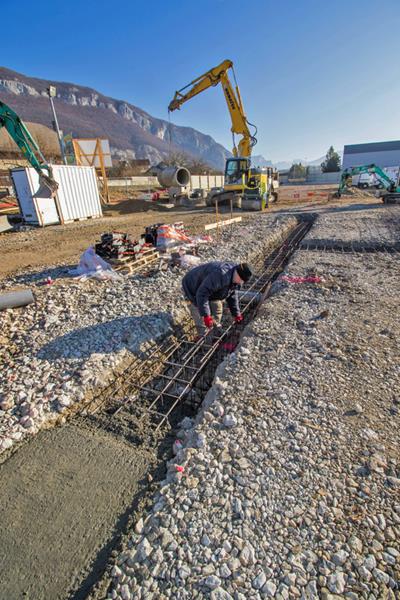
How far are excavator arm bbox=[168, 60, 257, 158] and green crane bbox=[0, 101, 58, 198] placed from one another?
8.84 meters

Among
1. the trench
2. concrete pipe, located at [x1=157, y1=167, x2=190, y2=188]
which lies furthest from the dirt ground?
the trench

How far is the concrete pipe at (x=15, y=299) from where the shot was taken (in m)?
5.10

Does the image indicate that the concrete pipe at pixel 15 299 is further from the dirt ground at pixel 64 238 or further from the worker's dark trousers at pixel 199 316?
the worker's dark trousers at pixel 199 316

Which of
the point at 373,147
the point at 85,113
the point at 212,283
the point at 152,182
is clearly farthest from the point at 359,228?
the point at 85,113

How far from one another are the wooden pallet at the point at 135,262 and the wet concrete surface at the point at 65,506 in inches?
163

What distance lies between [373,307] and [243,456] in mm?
3789

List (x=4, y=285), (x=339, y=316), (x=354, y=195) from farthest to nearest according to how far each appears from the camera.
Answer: (x=354, y=195)
(x=4, y=285)
(x=339, y=316)

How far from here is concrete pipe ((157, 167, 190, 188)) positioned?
19.5 metres

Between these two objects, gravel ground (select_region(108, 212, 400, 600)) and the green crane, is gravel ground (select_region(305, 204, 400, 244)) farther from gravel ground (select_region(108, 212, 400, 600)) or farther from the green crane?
the green crane

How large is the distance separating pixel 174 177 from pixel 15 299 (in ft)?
54.0

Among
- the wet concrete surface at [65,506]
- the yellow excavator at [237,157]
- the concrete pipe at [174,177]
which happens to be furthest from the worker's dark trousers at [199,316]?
the concrete pipe at [174,177]

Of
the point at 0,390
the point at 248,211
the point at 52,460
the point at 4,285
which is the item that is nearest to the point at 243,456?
the point at 52,460

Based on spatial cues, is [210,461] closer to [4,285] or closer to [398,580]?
[398,580]

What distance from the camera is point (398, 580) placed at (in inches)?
71.4
